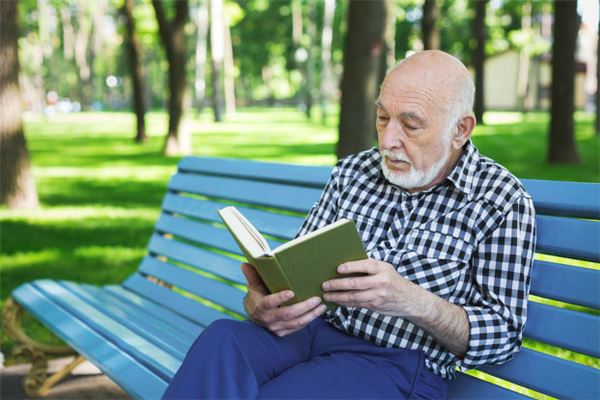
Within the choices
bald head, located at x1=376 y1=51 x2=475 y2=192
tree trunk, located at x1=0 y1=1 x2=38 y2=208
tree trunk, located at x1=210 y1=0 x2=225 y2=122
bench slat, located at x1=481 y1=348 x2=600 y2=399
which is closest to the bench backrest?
bench slat, located at x1=481 y1=348 x2=600 y2=399

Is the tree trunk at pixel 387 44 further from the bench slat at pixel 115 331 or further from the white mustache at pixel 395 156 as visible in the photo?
the white mustache at pixel 395 156

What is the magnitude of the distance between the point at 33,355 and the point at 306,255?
2.33 metres

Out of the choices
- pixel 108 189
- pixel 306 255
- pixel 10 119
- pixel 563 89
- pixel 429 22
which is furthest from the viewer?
pixel 429 22

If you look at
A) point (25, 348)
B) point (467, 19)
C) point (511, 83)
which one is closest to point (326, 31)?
point (467, 19)

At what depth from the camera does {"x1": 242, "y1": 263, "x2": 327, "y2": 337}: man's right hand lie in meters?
2.16

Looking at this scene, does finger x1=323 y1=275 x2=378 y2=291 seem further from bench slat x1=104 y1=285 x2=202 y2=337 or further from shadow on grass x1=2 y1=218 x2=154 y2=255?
shadow on grass x1=2 y1=218 x2=154 y2=255

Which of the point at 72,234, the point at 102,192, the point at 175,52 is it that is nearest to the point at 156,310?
the point at 72,234

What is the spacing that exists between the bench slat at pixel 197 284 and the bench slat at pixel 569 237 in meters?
1.49

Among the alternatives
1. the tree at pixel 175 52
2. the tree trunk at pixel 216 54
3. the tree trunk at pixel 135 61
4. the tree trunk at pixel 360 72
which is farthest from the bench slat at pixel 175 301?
the tree trunk at pixel 216 54

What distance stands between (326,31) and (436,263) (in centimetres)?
3555

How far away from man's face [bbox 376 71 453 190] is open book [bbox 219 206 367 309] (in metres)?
0.51

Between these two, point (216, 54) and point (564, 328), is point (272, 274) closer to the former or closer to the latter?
point (564, 328)

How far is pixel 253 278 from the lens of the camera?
233 centimetres

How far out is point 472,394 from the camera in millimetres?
2367
